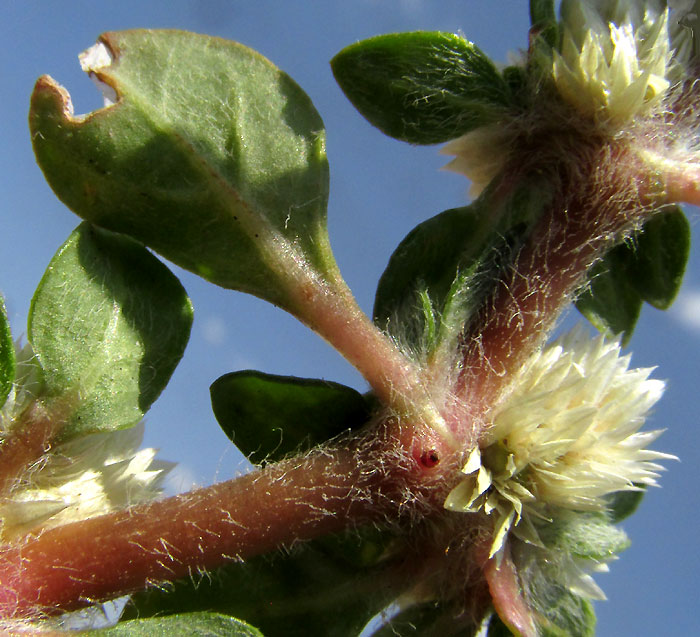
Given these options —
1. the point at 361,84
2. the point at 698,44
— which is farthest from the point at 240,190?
the point at 698,44

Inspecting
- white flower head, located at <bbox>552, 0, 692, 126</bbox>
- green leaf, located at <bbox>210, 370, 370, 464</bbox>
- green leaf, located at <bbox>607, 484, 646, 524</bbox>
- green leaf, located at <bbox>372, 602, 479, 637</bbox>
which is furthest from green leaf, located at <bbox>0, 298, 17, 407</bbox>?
green leaf, located at <bbox>607, 484, 646, 524</bbox>

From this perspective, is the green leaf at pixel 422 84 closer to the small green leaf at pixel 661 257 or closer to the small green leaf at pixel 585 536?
the small green leaf at pixel 661 257

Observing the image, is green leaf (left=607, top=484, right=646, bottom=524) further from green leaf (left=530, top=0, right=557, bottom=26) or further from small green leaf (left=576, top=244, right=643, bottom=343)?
green leaf (left=530, top=0, right=557, bottom=26)

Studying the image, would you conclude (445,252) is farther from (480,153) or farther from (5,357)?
(5,357)

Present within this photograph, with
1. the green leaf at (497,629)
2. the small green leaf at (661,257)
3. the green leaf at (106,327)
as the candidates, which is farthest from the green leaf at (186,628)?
the small green leaf at (661,257)

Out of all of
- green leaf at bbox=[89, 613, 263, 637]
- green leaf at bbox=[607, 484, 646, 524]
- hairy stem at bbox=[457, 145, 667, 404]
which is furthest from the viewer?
green leaf at bbox=[607, 484, 646, 524]

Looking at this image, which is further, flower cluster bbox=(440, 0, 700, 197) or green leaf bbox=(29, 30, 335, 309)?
flower cluster bbox=(440, 0, 700, 197)

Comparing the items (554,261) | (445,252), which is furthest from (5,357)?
(554,261)
